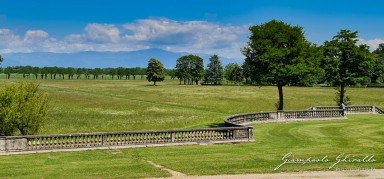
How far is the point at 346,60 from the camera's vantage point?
51812mm

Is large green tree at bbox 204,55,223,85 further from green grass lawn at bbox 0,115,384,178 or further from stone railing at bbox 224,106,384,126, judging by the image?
green grass lawn at bbox 0,115,384,178

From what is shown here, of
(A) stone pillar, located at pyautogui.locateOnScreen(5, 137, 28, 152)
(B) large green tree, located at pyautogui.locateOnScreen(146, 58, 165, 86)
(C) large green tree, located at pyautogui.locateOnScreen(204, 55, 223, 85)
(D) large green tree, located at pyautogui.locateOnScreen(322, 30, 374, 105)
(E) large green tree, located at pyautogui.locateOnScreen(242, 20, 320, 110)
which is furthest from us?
(C) large green tree, located at pyautogui.locateOnScreen(204, 55, 223, 85)

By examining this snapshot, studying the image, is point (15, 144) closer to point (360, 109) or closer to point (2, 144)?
point (2, 144)

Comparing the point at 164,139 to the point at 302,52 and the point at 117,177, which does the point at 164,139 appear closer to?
the point at 117,177

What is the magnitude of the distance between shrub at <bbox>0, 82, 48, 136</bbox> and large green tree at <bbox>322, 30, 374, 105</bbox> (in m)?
37.9

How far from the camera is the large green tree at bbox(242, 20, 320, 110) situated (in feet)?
149

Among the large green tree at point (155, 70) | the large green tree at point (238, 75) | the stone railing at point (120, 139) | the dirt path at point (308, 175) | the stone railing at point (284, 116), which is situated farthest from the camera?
the large green tree at point (238, 75)

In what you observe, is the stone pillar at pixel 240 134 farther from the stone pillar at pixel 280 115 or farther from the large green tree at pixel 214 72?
the large green tree at pixel 214 72

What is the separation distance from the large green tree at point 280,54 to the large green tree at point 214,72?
129 meters

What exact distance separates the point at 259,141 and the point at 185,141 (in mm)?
5365

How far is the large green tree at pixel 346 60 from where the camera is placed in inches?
2014

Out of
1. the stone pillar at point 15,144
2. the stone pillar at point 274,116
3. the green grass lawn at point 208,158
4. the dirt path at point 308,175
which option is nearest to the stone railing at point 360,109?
the stone pillar at point 274,116

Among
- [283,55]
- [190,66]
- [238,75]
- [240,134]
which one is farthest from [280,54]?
[238,75]

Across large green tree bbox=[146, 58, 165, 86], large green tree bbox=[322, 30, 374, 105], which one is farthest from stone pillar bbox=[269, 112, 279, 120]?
large green tree bbox=[146, 58, 165, 86]
